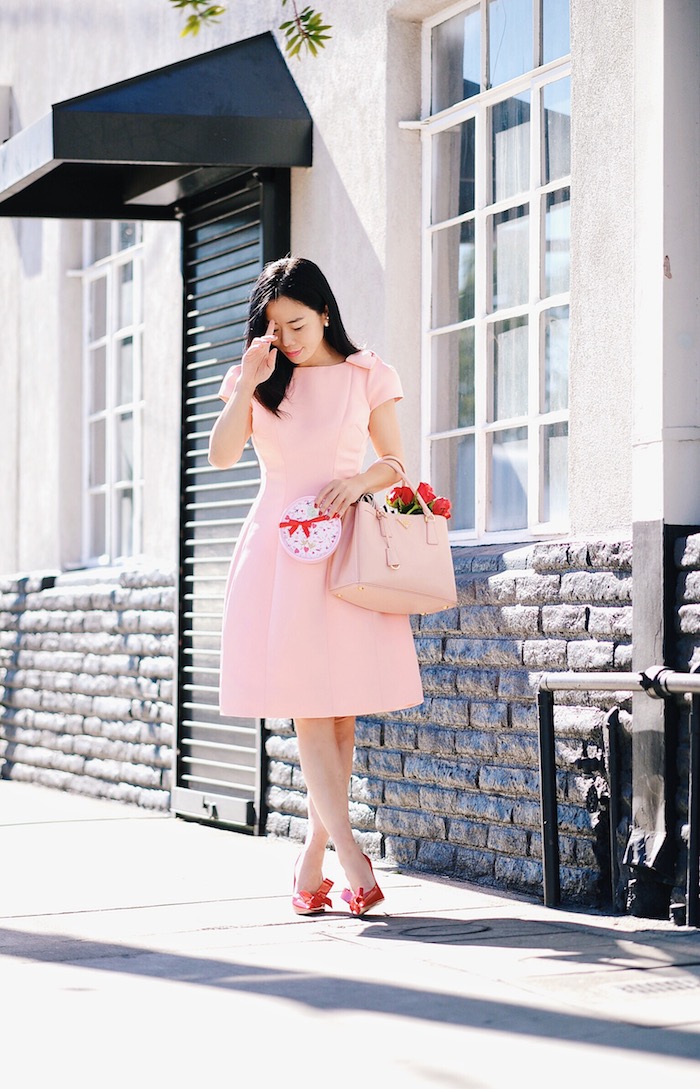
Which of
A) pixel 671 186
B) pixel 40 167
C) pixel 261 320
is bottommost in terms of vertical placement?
pixel 261 320

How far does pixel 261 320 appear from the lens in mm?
4934

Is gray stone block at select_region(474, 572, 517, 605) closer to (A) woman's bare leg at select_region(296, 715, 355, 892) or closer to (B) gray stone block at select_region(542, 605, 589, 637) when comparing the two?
(B) gray stone block at select_region(542, 605, 589, 637)

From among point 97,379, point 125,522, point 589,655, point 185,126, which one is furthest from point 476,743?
point 97,379

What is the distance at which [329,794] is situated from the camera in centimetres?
484

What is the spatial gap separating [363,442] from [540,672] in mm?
1008

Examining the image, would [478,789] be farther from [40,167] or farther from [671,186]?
[40,167]

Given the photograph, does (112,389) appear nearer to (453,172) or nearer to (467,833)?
(453,172)

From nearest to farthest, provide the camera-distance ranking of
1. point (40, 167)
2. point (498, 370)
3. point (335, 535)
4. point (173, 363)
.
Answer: point (335, 535) < point (498, 370) < point (40, 167) < point (173, 363)

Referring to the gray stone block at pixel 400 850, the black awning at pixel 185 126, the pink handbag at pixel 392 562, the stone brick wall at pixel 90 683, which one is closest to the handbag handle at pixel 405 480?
the pink handbag at pixel 392 562

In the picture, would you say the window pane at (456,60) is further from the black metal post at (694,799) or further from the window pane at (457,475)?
the black metal post at (694,799)

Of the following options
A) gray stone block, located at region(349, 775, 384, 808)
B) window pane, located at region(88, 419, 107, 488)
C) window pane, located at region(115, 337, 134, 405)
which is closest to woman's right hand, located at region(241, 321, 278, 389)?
gray stone block, located at region(349, 775, 384, 808)

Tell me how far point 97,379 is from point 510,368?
15.0 ft

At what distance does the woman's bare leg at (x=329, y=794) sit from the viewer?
4809 millimetres

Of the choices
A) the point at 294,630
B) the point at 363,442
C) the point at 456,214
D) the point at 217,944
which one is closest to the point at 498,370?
the point at 456,214
